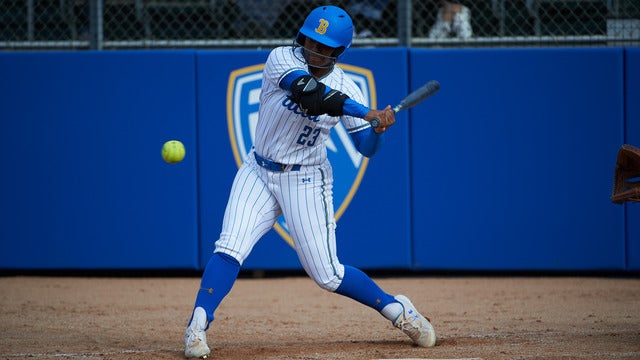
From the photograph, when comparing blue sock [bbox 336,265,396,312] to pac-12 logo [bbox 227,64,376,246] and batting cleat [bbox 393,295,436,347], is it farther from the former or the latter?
pac-12 logo [bbox 227,64,376,246]

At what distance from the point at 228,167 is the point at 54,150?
4.43ft

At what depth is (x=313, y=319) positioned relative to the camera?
529 cm

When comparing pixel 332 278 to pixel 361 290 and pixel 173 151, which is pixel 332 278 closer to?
pixel 361 290

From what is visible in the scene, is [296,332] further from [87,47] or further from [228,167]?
[87,47]

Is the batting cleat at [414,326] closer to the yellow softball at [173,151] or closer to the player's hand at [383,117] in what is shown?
the player's hand at [383,117]

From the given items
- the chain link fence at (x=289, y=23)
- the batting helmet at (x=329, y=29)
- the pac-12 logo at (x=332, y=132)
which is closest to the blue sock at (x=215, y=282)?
the batting helmet at (x=329, y=29)

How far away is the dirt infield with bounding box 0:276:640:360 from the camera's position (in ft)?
13.6

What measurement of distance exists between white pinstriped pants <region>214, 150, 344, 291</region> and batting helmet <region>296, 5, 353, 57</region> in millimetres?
603

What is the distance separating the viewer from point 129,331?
15.9ft

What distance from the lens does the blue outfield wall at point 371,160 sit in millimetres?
6656

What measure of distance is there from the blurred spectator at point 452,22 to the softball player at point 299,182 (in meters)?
3.08

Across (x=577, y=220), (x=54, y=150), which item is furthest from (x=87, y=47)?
(x=577, y=220)

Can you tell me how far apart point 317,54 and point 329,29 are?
0.45 ft

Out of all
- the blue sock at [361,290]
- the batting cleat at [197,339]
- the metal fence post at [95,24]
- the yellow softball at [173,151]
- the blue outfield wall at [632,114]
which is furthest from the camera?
the metal fence post at [95,24]
